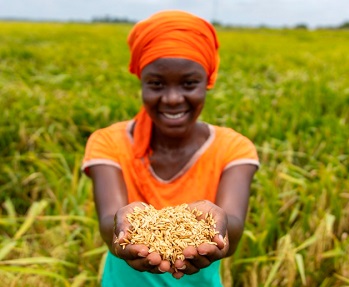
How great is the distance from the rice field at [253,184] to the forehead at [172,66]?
85cm

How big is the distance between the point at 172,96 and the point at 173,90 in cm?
2

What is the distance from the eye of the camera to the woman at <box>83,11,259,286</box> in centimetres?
151

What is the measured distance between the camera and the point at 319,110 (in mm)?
3879

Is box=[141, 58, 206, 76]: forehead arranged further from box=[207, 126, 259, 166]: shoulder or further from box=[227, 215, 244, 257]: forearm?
box=[227, 215, 244, 257]: forearm

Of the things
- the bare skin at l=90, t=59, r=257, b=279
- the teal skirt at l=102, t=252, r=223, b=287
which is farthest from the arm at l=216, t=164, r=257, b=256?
the teal skirt at l=102, t=252, r=223, b=287

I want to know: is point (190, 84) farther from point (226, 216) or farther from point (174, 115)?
point (226, 216)

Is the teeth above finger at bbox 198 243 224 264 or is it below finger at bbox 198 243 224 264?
above

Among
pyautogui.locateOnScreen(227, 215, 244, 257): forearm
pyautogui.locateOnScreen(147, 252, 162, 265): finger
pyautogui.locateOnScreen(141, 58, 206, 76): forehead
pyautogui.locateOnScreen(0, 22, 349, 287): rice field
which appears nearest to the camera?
pyautogui.locateOnScreen(147, 252, 162, 265): finger

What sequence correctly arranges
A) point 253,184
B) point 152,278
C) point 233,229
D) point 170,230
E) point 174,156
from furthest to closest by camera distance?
point 253,184 < point 174,156 < point 152,278 < point 233,229 < point 170,230

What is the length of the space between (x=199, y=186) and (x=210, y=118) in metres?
2.08

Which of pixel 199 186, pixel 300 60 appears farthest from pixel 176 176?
pixel 300 60

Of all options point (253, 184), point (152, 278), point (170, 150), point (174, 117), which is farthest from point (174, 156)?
point (253, 184)

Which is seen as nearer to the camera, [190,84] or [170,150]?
[190,84]

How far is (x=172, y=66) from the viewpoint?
4.95ft
